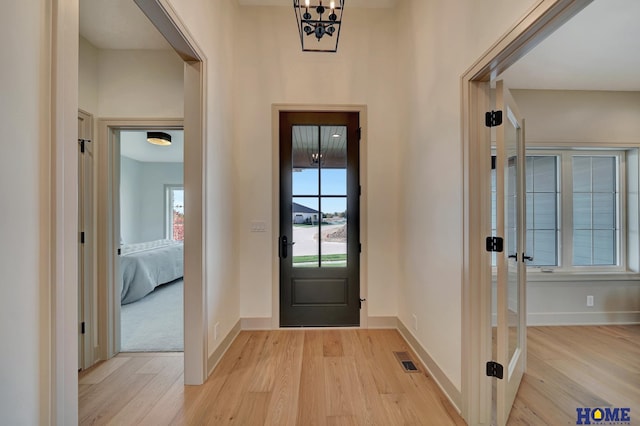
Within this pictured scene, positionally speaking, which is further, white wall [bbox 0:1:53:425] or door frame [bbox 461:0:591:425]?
door frame [bbox 461:0:591:425]

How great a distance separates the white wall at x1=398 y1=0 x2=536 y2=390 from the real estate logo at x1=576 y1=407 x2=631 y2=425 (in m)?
0.83

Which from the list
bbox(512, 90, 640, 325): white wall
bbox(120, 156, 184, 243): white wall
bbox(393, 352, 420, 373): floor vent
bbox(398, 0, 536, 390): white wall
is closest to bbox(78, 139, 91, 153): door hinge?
bbox(398, 0, 536, 390): white wall

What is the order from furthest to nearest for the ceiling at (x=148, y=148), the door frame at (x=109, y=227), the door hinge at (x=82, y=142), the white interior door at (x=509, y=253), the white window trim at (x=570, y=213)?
1. the ceiling at (x=148, y=148)
2. the white window trim at (x=570, y=213)
3. the door frame at (x=109, y=227)
4. the door hinge at (x=82, y=142)
5. the white interior door at (x=509, y=253)

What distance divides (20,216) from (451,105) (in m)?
2.24

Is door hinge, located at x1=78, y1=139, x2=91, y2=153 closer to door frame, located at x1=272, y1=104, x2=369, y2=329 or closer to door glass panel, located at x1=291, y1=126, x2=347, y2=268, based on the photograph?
door frame, located at x1=272, y1=104, x2=369, y2=329

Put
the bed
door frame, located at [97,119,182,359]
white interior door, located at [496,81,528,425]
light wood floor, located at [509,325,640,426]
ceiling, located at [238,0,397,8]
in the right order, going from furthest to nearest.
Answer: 1. the bed
2. ceiling, located at [238,0,397,8]
3. door frame, located at [97,119,182,359]
4. light wood floor, located at [509,325,640,426]
5. white interior door, located at [496,81,528,425]

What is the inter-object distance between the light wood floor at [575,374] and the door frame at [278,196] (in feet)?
4.87

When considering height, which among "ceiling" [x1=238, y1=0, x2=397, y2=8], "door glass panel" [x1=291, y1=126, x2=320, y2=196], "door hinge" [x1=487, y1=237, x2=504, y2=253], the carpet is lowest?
the carpet

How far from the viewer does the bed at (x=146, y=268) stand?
392cm

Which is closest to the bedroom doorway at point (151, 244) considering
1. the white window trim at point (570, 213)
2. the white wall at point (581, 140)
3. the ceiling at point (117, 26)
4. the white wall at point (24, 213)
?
the ceiling at point (117, 26)

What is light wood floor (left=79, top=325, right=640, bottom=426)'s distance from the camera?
1.66 m

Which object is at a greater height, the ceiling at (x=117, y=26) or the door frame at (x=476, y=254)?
the ceiling at (x=117, y=26)

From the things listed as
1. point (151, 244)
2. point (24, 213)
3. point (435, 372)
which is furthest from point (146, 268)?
point (435, 372)

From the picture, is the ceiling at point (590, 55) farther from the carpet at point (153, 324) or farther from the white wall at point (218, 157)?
the carpet at point (153, 324)
